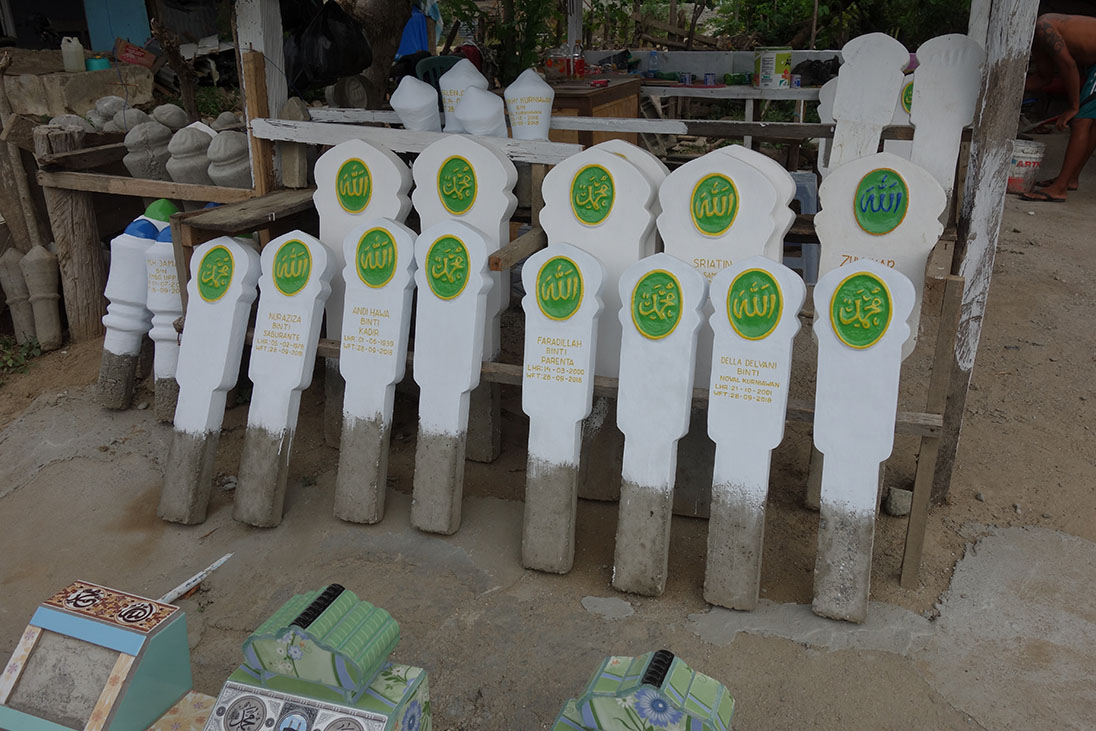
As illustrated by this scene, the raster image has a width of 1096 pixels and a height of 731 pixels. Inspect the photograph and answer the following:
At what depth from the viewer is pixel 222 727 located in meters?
1.68

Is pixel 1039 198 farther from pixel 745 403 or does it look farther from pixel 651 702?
pixel 651 702

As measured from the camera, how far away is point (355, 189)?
3.38 metres

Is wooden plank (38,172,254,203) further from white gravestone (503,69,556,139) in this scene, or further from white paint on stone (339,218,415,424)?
white gravestone (503,69,556,139)

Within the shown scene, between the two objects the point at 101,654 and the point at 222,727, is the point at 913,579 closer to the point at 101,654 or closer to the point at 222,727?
the point at 222,727

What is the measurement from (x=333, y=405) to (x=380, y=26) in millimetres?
2732

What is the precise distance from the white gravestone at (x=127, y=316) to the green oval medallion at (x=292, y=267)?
107 centimetres

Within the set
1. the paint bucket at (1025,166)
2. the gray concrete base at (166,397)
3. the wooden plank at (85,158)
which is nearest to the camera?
the gray concrete base at (166,397)

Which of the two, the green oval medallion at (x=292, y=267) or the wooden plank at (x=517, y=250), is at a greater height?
the wooden plank at (x=517, y=250)

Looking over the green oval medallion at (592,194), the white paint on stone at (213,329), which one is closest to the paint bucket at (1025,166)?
the green oval medallion at (592,194)

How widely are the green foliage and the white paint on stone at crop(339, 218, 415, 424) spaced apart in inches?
98.7

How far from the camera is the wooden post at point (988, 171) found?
112 inches

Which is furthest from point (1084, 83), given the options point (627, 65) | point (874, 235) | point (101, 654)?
point (101, 654)

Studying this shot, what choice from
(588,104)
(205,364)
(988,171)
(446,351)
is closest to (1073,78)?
(588,104)

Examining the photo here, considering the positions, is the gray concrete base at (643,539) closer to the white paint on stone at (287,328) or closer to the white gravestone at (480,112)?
the white paint on stone at (287,328)
